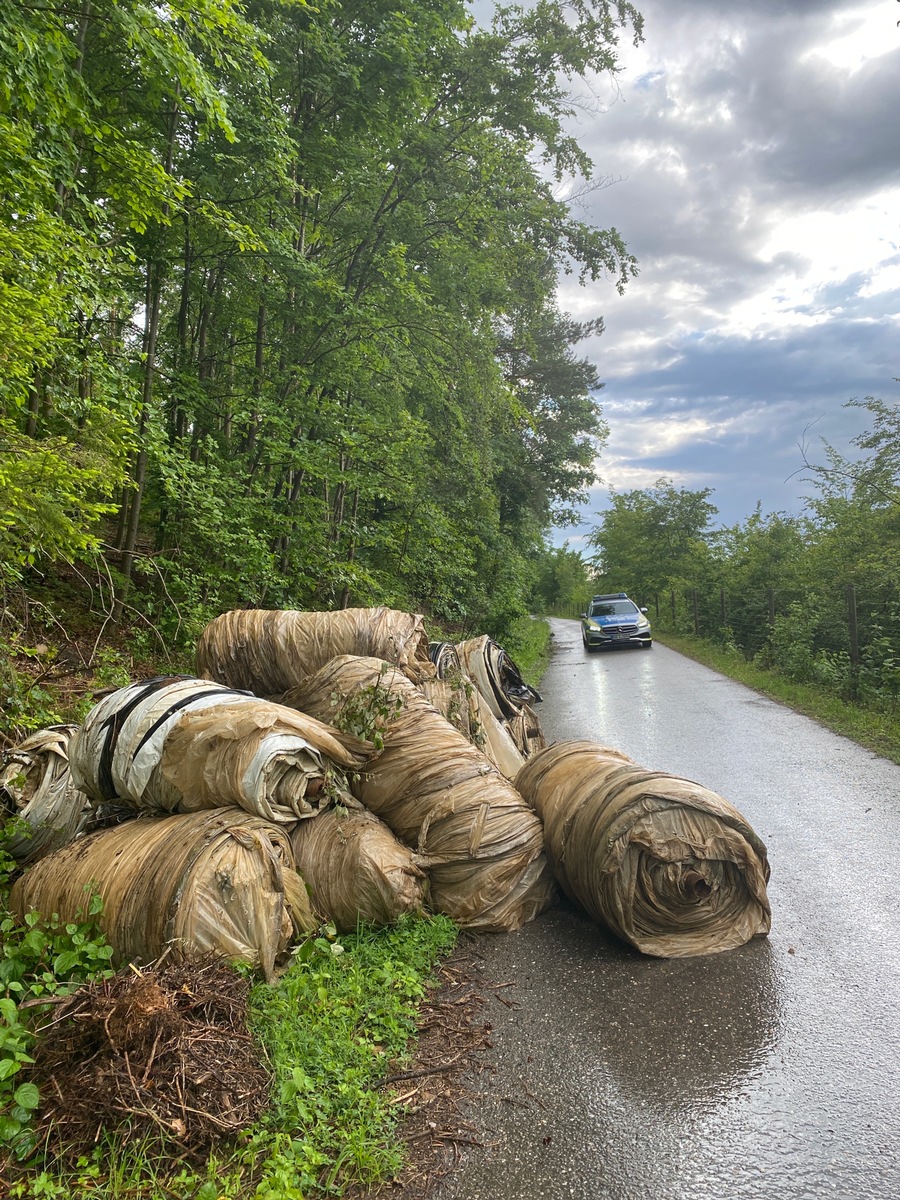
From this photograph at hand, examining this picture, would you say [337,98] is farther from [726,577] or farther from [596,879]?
[726,577]

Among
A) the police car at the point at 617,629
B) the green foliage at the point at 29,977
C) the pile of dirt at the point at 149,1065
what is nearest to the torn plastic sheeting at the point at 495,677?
the green foliage at the point at 29,977

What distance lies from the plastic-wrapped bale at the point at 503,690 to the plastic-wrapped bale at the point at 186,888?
131 inches

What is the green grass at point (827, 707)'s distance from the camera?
7836 millimetres

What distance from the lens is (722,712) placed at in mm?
9656

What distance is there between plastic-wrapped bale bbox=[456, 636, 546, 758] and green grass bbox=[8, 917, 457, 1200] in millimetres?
3182

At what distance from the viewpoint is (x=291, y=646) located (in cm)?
508

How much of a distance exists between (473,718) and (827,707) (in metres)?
6.68

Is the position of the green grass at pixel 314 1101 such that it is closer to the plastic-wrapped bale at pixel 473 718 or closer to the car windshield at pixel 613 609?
the plastic-wrapped bale at pixel 473 718

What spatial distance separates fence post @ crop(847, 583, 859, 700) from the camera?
10.3m

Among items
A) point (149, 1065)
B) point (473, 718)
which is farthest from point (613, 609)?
point (149, 1065)

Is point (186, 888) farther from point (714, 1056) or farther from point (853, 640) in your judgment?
point (853, 640)

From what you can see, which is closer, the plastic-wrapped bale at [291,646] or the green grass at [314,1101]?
the green grass at [314,1101]

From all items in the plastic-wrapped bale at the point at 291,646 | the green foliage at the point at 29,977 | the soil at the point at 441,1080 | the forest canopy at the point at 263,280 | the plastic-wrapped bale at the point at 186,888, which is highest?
the forest canopy at the point at 263,280

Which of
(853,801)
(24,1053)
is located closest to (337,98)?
(853,801)
